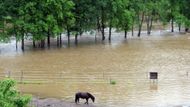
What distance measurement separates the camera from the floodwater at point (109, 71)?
115 feet

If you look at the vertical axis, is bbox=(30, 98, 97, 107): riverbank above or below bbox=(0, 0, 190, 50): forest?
below

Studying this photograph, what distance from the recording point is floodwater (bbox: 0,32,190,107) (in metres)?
35.1

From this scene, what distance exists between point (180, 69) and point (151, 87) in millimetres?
7983

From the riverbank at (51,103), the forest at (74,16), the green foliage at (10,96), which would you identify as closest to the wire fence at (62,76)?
the riverbank at (51,103)

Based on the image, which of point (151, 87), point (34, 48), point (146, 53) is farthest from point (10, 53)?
point (151, 87)

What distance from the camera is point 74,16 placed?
63.5 m

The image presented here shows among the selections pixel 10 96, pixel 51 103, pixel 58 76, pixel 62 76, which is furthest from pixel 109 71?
pixel 10 96

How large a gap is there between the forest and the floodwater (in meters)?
2.33

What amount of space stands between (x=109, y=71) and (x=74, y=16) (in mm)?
20848

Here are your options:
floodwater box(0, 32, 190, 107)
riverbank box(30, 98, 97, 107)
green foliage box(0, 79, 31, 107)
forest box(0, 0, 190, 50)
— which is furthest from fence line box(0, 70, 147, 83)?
green foliage box(0, 79, 31, 107)

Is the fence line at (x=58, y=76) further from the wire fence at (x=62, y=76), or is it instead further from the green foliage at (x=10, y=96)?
the green foliage at (x=10, y=96)

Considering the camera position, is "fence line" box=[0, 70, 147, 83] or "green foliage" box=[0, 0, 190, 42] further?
"green foliage" box=[0, 0, 190, 42]

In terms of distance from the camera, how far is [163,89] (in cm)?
3672

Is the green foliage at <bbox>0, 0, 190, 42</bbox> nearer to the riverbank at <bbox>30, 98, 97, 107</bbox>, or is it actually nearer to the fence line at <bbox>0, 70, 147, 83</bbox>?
the fence line at <bbox>0, 70, 147, 83</bbox>
